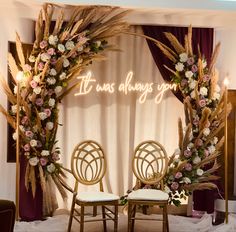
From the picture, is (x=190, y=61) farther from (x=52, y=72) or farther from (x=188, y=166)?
(x=52, y=72)

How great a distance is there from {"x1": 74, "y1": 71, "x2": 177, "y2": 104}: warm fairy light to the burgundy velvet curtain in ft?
0.55

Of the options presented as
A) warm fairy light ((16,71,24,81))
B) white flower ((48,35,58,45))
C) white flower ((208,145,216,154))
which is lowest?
white flower ((208,145,216,154))

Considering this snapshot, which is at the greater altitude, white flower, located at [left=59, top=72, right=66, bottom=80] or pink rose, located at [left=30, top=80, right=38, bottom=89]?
white flower, located at [left=59, top=72, right=66, bottom=80]

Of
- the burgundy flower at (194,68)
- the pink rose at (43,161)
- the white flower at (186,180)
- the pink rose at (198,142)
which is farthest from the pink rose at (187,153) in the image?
the pink rose at (43,161)

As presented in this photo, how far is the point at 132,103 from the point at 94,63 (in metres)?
0.70

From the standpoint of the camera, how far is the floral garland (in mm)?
6016

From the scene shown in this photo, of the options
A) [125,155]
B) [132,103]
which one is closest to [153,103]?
[132,103]

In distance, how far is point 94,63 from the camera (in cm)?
648

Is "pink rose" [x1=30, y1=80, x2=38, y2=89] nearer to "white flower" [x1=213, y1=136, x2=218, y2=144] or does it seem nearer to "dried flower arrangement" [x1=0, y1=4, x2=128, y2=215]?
"dried flower arrangement" [x1=0, y1=4, x2=128, y2=215]

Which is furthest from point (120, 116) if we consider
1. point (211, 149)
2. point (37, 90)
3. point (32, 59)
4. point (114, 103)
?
point (32, 59)

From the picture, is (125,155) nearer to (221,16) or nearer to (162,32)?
(162,32)

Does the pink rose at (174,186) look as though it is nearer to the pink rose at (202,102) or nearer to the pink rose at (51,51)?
the pink rose at (202,102)

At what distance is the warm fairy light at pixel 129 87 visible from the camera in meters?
6.31

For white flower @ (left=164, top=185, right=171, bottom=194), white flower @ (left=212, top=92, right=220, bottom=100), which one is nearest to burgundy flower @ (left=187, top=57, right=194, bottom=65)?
white flower @ (left=212, top=92, right=220, bottom=100)
